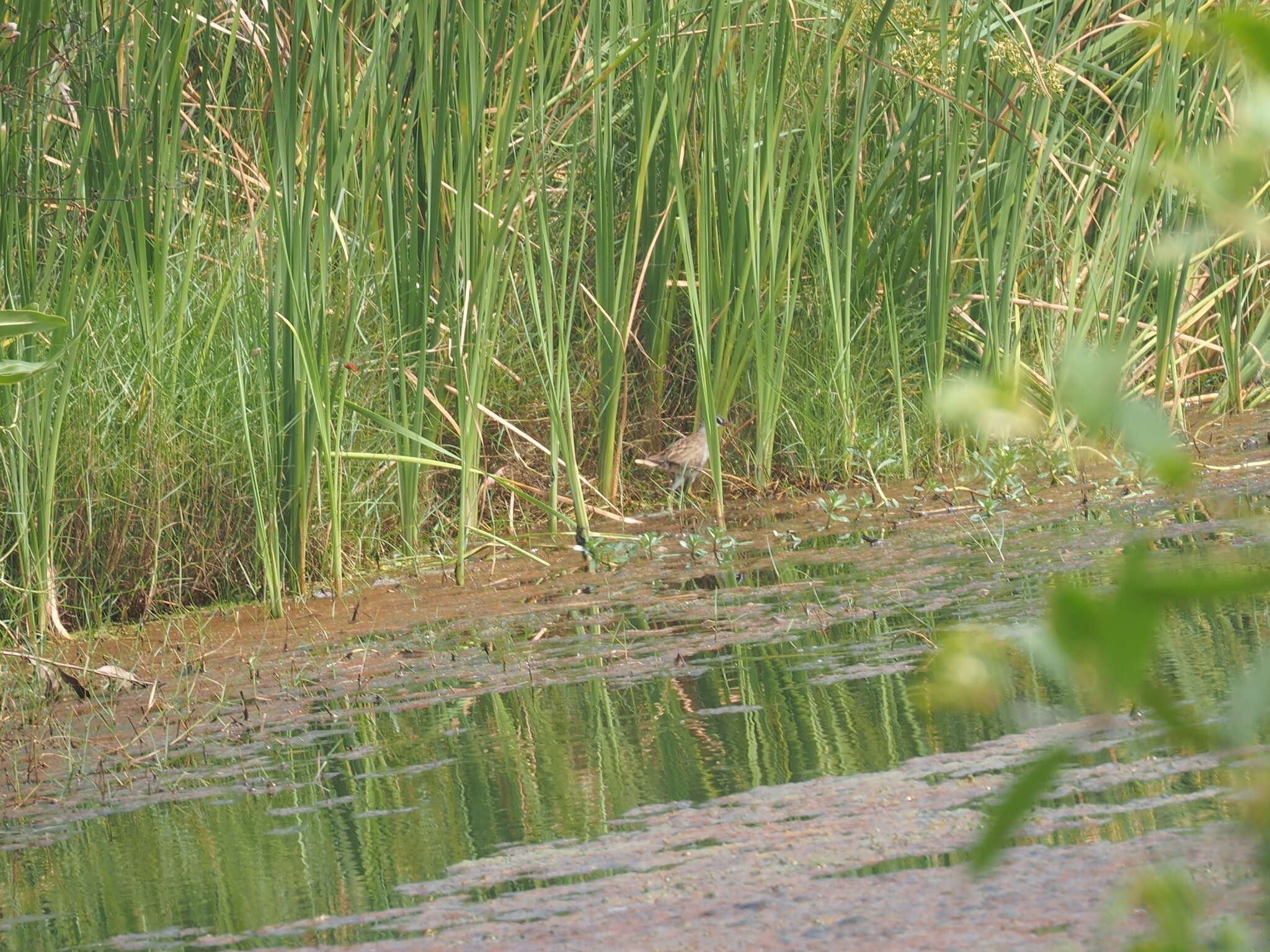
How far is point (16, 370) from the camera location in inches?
144

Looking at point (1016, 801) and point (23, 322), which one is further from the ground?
point (23, 322)

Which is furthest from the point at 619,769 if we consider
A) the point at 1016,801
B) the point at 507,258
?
the point at 507,258

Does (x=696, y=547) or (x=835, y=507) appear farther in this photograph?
(x=835, y=507)

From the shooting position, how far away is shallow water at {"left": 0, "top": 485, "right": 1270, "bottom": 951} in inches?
90.7

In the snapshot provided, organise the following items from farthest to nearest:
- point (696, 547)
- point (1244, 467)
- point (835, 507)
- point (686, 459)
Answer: point (686, 459)
point (835, 507)
point (1244, 467)
point (696, 547)

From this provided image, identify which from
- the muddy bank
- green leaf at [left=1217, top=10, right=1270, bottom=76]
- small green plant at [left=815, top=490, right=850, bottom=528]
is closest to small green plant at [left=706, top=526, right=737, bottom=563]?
the muddy bank

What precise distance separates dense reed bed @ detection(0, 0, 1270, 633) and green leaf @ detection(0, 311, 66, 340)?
1.12ft

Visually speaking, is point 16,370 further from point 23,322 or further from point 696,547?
point 696,547

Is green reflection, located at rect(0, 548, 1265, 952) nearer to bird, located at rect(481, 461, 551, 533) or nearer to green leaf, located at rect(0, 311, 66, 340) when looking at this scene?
green leaf, located at rect(0, 311, 66, 340)

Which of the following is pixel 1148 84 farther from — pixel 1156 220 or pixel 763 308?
pixel 763 308

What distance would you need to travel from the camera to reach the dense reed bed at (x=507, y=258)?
459 cm

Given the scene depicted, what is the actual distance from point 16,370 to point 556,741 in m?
1.54

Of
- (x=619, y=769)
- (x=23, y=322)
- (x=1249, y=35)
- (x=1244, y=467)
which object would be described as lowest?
(x=619, y=769)

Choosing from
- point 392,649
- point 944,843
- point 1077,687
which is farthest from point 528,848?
point 392,649
